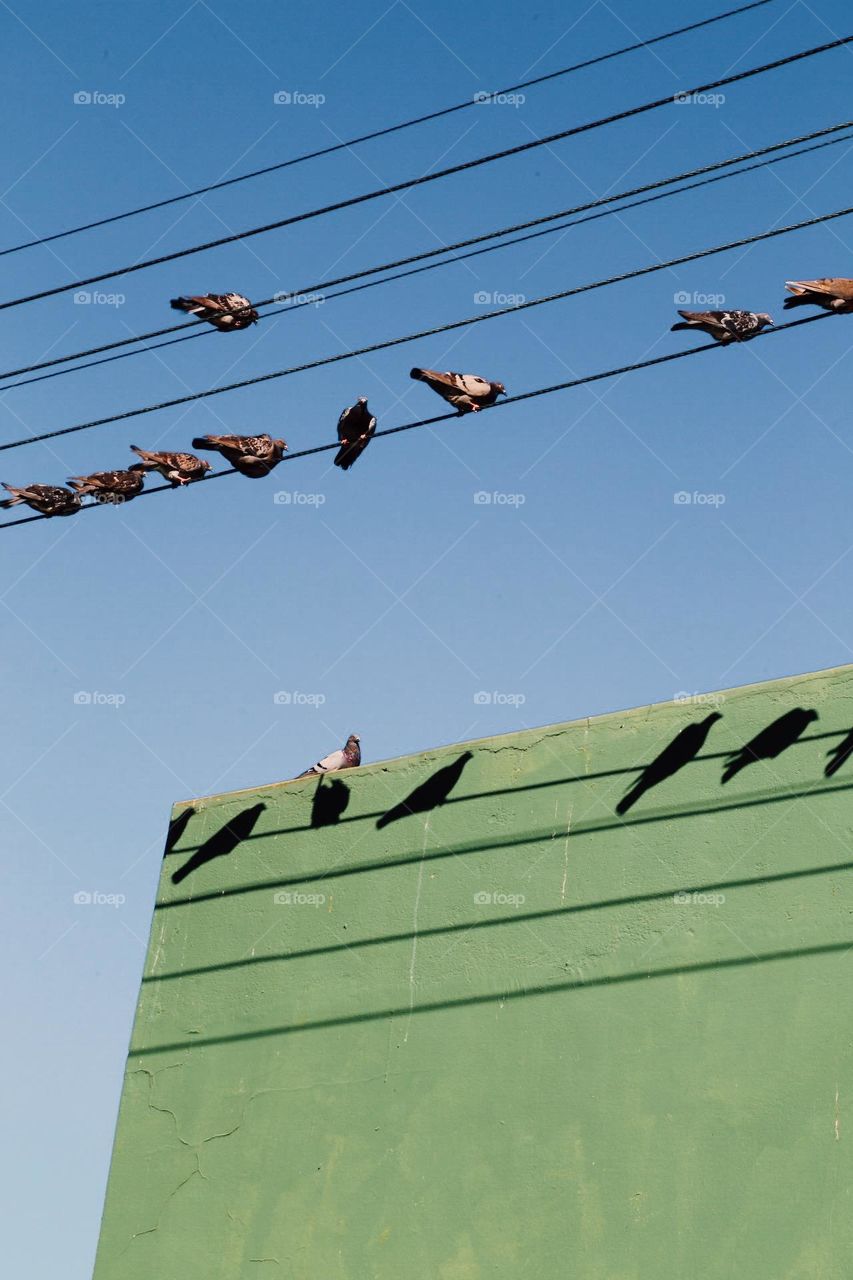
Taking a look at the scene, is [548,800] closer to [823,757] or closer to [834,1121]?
[823,757]

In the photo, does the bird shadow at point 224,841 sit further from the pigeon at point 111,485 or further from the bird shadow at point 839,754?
the bird shadow at point 839,754

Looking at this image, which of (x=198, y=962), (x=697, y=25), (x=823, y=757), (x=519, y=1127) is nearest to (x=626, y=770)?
(x=823, y=757)

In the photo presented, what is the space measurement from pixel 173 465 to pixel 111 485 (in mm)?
419

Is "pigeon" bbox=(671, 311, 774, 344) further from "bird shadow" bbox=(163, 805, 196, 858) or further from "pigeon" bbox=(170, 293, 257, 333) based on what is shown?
"bird shadow" bbox=(163, 805, 196, 858)

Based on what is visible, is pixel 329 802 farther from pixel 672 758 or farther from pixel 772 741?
pixel 772 741

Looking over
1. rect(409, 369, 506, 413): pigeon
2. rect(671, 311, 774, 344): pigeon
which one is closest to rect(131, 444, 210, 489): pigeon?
rect(409, 369, 506, 413): pigeon

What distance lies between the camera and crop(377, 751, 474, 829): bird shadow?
9.82 meters

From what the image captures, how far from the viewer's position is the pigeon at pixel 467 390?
9.88 metres

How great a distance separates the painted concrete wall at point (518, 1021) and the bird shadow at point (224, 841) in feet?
0.07

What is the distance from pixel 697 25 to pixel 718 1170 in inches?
257

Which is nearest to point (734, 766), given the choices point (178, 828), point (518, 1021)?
point (518, 1021)

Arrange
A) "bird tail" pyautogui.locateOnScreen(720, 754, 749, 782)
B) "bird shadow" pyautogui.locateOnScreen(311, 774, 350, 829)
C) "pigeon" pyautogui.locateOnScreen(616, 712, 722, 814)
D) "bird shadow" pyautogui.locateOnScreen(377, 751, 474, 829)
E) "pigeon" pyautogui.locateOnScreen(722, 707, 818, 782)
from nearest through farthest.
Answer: "pigeon" pyautogui.locateOnScreen(722, 707, 818, 782), "bird tail" pyautogui.locateOnScreen(720, 754, 749, 782), "pigeon" pyautogui.locateOnScreen(616, 712, 722, 814), "bird shadow" pyautogui.locateOnScreen(377, 751, 474, 829), "bird shadow" pyautogui.locateOnScreen(311, 774, 350, 829)

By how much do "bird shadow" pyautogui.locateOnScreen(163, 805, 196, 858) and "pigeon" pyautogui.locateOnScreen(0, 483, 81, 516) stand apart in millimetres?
2098

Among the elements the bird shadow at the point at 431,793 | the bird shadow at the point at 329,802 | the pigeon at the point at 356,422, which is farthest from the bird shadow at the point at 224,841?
the pigeon at the point at 356,422
